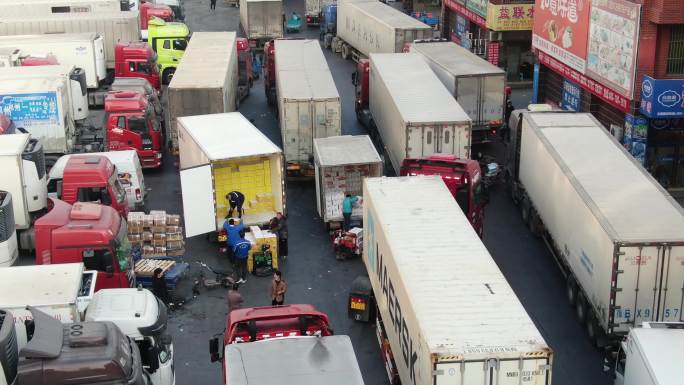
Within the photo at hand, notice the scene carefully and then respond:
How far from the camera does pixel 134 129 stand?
3606cm

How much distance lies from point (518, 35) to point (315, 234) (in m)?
24.4

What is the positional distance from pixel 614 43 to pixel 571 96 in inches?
224

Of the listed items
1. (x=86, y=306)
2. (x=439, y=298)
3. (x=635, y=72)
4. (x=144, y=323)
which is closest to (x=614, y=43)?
(x=635, y=72)

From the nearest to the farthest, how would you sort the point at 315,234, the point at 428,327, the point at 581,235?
the point at 428,327
the point at 581,235
the point at 315,234

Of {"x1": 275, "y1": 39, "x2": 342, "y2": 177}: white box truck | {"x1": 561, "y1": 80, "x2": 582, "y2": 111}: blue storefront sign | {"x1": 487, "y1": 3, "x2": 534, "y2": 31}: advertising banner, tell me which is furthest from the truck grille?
{"x1": 487, "y1": 3, "x2": 534, "y2": 31}: advertising banner

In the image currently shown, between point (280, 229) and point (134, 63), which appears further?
point (134, 63)

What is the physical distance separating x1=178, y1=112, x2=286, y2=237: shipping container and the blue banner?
6.37 meters

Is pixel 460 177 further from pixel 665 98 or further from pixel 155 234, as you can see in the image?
pixel 155 234

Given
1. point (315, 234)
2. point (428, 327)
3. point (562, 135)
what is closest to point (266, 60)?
point (315, 234)

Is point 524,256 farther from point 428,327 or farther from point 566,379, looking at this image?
point 428,327

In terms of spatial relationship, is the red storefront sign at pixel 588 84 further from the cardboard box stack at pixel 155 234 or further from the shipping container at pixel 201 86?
the cardboard box stack at pixel 155 234

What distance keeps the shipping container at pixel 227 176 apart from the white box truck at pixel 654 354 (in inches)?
540

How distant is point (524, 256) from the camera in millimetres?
28953

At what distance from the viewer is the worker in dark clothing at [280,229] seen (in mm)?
28766
